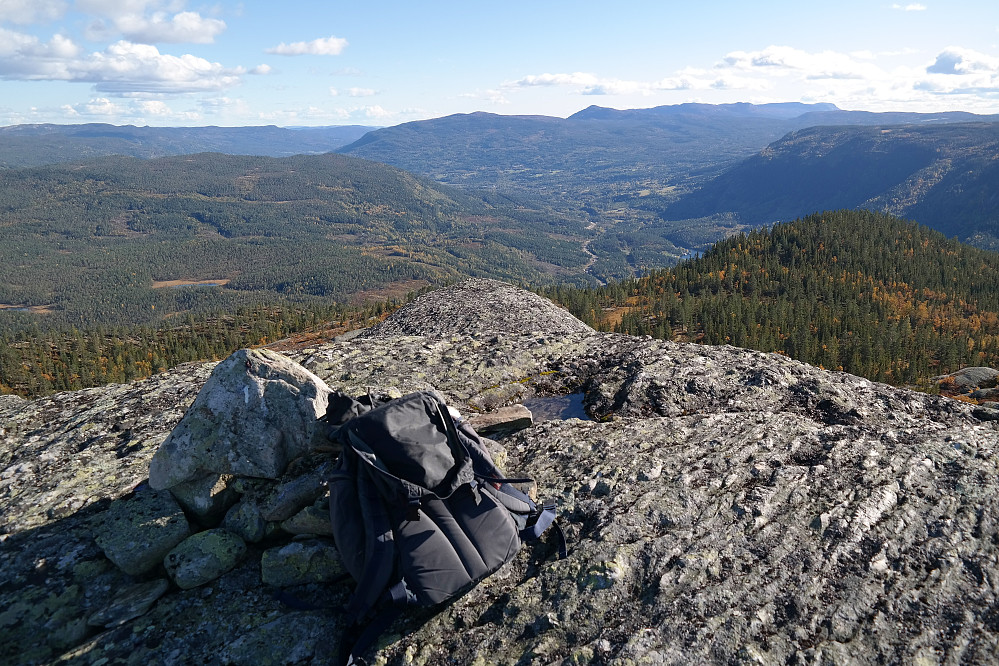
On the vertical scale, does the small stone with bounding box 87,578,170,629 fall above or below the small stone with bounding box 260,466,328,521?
below

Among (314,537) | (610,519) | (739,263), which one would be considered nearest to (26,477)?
(314,537)

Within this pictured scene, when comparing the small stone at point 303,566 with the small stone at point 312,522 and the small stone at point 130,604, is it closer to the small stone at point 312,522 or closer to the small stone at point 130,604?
the small stone at point 312,522

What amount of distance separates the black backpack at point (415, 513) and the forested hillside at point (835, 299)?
5800 centimetres

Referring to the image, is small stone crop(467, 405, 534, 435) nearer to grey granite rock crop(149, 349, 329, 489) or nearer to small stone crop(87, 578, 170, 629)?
grey granite rock crop(149, 349, 329, 489)

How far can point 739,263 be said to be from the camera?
412 ft

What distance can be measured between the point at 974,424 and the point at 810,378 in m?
3.37

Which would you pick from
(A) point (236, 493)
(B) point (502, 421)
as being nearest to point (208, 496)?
(A) point (236, 493)

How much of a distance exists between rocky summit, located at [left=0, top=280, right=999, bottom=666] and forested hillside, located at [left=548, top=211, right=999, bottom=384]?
179ft

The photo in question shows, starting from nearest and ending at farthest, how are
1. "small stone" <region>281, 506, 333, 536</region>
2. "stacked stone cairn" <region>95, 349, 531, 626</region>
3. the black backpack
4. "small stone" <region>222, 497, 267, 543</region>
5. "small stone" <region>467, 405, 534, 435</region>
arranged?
1. the black backpack
2. "stacked stone cairn" <region>95, 349, 531, 626</region>
3. "small stone" <region>281, 506, 333, 536</region>
4. "small stone" <region>222, 497, 267, 543</region>
5. "small stone" <region>467, 405, 534, 435</region>

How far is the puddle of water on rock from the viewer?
→ 13.7 m

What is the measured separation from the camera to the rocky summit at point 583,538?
679 centimetres

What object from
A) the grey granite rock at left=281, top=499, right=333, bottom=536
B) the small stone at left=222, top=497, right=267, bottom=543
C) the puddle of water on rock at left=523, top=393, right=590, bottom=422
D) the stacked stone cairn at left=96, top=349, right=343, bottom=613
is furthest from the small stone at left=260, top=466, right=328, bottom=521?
the puddle of water on rock at left=523, top=393, right=590, bottom=422

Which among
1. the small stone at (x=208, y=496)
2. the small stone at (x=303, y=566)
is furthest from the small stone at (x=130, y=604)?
the small stone at (x=303, y=566)

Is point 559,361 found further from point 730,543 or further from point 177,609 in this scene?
point 177,609
